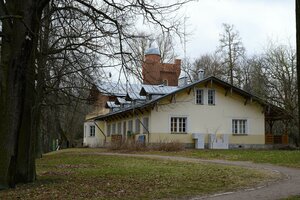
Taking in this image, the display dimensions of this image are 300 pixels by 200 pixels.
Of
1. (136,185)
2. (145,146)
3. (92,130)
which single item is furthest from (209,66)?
(136,185)

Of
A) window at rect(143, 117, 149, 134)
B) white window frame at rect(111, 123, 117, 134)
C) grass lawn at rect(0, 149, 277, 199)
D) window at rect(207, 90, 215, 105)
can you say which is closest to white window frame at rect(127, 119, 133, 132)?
window at rect(143, 117, 149, 134)

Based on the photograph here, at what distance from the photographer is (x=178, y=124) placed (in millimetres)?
35969

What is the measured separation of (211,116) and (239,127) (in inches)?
114

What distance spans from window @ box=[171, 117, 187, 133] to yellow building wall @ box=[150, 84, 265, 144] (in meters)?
0.35

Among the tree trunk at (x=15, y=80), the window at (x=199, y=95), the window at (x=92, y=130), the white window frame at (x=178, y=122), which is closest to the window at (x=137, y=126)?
the white window frame at (x=178, y=122)

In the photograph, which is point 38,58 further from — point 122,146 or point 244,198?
point 122,146

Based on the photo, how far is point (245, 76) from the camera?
54.2 m

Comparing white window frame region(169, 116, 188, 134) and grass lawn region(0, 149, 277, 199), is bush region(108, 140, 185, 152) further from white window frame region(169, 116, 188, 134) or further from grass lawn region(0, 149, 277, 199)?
grass lawn region(0, 149, 277, 199)

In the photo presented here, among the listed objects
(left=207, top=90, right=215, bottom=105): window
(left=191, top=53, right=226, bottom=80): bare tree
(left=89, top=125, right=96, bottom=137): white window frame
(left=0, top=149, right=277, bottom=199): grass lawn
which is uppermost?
(left=191, top=53, right=226, bottom=80): bare tree

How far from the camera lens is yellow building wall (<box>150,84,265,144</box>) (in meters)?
35.3

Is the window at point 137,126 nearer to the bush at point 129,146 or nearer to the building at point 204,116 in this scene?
the building at point 204,116

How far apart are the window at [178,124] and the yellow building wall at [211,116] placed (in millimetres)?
347

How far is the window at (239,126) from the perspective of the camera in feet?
123

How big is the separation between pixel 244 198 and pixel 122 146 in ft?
79.8
